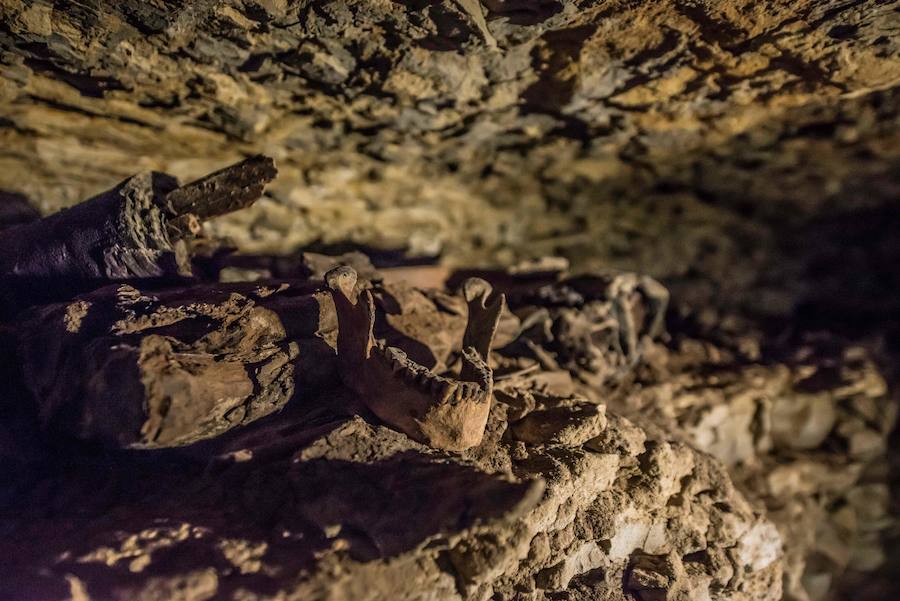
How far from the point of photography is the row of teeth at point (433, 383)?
1.34 meters

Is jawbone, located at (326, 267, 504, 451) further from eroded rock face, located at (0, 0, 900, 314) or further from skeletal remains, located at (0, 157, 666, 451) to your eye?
eroded rock face, located at (0, 0, 900, 314)

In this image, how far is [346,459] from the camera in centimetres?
132

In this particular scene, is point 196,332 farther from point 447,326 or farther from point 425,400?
point 447,326

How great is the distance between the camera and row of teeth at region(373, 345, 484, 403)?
1345 millimetres

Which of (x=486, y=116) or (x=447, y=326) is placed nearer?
(x=447, y=326)

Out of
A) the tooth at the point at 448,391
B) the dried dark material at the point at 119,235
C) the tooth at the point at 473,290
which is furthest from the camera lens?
the tooth at the point at 473,290

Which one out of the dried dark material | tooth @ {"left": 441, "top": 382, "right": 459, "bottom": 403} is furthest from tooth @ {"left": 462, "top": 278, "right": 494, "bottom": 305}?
the dried dark material

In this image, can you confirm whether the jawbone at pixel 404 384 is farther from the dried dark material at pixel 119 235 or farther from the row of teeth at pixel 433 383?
the dried dark material at pixel 119 235

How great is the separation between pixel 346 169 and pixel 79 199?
117 centimetres

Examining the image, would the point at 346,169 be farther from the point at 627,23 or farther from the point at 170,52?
the point at 627,23

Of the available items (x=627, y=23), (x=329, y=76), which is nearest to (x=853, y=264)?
(x=627, y=23)

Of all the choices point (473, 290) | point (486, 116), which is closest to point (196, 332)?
point (473, 290)

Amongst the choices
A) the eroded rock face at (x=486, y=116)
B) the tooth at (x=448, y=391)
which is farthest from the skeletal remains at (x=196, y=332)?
the eroded rock face at (x=486, y=116)

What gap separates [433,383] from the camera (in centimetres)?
135
